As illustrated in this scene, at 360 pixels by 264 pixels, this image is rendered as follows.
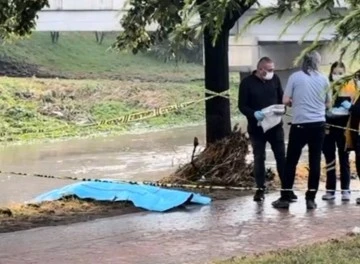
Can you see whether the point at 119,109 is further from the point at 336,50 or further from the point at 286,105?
the point at 336,50

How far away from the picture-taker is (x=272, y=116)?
9453 millimetres

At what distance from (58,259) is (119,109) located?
30223mm

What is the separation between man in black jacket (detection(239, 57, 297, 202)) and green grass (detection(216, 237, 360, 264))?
285cm

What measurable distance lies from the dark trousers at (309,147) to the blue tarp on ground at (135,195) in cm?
107

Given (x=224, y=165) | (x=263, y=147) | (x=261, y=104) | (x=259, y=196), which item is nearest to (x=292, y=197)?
(x=259, y=196)

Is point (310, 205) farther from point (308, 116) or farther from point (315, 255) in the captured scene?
point (315, 255)

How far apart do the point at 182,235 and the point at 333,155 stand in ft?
10.2

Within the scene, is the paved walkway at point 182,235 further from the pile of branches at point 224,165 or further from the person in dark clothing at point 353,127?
the pile of branches at point 224,165

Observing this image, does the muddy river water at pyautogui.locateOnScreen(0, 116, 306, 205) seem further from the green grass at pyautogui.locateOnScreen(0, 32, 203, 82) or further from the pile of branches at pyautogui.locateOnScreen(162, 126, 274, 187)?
the green grass at pyautogui.locateOnScreen(0, 32, 203, 82)

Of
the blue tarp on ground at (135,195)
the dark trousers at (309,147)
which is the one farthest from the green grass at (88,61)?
the dark trousers at (309,147)

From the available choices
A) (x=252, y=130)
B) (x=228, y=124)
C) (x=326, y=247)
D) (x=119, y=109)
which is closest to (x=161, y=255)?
(x=326, y=247)

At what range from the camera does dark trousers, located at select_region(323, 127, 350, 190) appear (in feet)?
32.8

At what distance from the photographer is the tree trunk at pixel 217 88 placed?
12.0 m

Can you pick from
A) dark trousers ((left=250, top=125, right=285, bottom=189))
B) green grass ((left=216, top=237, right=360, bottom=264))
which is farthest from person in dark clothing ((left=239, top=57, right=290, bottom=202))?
green grass ((left=216, top=237, right=360, bottom=264))
